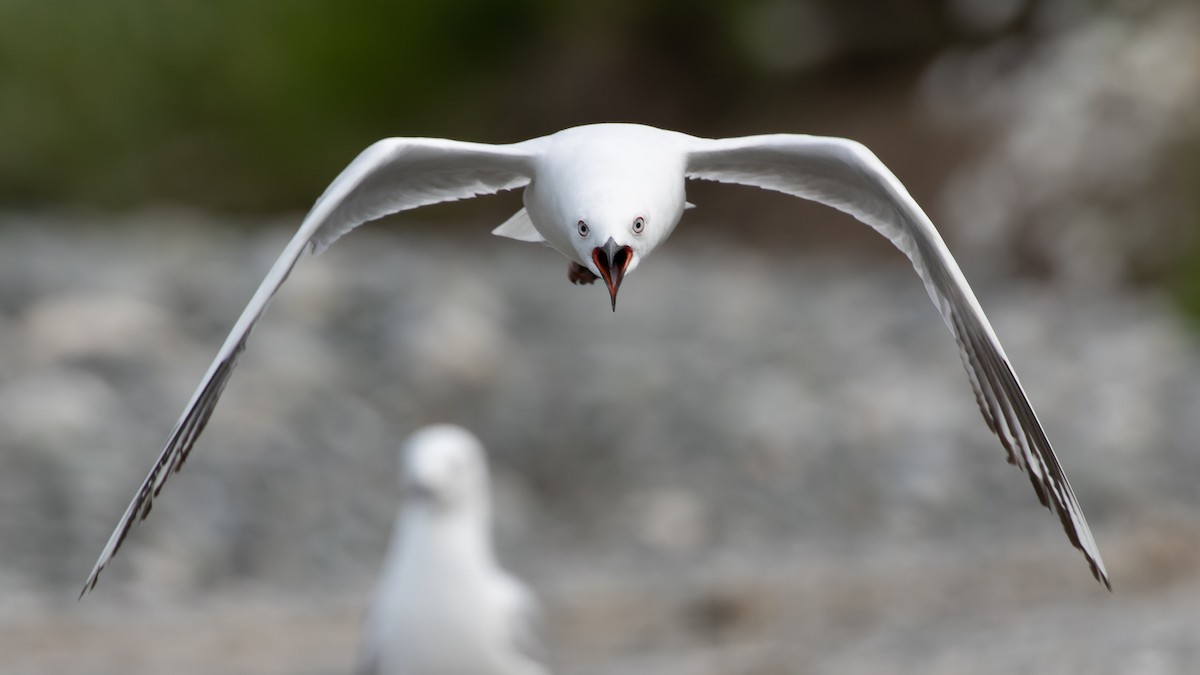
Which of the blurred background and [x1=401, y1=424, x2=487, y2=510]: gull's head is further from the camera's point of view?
the blurred background

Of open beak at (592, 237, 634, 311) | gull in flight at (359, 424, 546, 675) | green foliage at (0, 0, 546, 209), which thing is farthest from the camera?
green foliage at (0, 0, 546, 209)

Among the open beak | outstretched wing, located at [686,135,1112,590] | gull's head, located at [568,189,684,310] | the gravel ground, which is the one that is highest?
the gravel ground

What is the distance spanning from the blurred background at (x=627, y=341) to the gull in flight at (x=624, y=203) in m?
1.99

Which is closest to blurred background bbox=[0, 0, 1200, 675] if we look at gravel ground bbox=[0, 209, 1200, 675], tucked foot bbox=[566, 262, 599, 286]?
gravel ground bbox=[0, 209, 1200, 675]

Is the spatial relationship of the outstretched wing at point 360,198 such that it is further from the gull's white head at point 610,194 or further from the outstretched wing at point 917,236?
the outstretched wing at point 917,236

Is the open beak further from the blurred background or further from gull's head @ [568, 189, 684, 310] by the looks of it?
the blurred background

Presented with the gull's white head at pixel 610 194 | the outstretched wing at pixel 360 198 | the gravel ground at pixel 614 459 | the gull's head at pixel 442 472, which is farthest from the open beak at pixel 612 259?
the gull's head at pixel 442 472

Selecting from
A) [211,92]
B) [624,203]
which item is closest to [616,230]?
[624,203]

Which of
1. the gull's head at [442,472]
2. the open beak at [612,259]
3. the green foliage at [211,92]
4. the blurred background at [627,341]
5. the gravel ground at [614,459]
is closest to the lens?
the open beak at [612,259]

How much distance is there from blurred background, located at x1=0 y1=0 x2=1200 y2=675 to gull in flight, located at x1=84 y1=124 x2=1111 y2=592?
199 centimetres

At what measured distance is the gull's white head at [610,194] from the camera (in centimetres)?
218

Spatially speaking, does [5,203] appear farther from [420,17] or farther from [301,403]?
[301,403]

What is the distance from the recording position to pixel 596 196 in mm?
2168

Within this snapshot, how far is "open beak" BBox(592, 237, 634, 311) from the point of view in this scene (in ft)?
7.12
